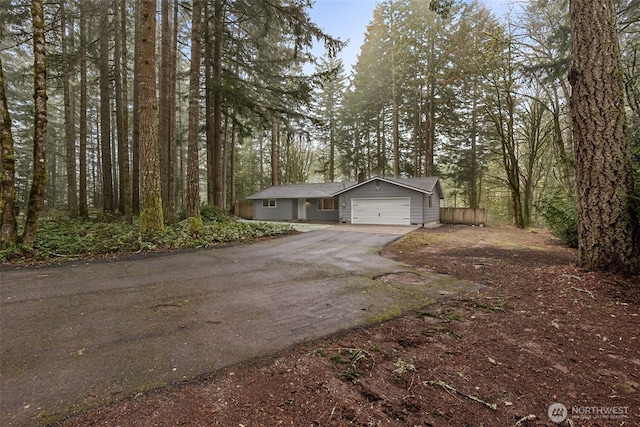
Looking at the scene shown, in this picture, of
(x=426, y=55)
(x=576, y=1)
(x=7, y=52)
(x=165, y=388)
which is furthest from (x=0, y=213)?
(x=426, y=55)

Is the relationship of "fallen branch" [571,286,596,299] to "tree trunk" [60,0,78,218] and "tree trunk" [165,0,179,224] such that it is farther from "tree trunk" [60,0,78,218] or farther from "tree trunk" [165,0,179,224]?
"tree trunk" [60,0,78,218]

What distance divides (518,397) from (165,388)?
2480 millimetres

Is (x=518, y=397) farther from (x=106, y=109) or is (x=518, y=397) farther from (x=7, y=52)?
(x=7, y=52)

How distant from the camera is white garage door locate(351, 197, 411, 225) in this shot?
55.6 feet

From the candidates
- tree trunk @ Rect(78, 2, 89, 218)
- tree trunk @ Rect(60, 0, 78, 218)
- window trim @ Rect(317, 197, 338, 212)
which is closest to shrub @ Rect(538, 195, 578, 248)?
window trim @ Rect(317, 197, 338, 212)

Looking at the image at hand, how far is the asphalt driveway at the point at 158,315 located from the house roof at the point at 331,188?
11.6 m

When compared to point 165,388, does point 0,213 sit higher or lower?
higher

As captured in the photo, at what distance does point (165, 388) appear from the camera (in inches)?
77.6

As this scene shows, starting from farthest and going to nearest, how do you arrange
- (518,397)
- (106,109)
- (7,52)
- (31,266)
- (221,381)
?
1. (7,52)
2. (106,109)
3. (31,266)
4. (221,381)
5. (518,397)

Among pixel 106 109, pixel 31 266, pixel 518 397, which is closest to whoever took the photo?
pixel 518 397

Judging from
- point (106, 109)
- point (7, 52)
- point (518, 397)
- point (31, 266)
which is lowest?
point (518, 397)

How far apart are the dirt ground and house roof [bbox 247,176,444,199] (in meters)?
13.5

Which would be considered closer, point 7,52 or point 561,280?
point 561,280

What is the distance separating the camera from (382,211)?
17719 millimetres
